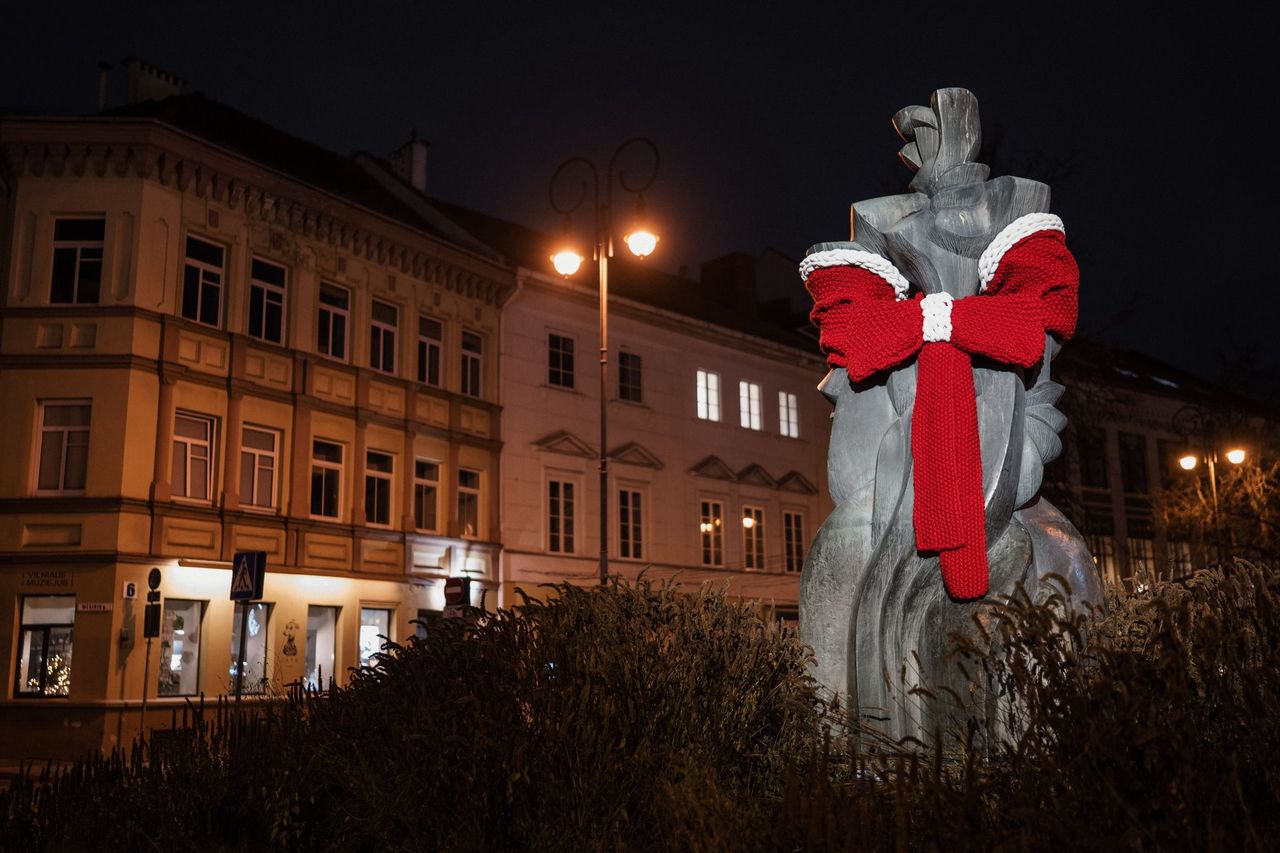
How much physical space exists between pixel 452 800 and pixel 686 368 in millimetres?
27958

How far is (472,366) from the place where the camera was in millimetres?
27422

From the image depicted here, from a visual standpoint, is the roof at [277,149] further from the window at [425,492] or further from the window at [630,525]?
the window at [630,525]

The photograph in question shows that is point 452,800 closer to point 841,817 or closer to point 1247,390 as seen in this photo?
point 841,817

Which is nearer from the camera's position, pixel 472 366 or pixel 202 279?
pixel 202 279

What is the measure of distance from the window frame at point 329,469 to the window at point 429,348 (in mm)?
2907

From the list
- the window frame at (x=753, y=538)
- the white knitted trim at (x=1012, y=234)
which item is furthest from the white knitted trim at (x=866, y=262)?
the window frame at (x=753, y=538)

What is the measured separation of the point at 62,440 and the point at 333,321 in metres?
5.89

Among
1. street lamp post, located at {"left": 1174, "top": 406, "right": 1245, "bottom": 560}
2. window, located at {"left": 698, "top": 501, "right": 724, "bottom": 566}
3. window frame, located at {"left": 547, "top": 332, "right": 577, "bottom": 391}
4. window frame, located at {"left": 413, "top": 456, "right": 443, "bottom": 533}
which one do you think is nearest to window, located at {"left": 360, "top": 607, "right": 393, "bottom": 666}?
window frame, located at {"left": 413, "top": 456, "right": 443, "bottom": 533}

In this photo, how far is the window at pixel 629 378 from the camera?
3052 centimetres

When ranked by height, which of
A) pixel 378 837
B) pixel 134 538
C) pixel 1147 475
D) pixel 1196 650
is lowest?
pixel 378 837

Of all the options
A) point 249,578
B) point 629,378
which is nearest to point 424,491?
point 629,378

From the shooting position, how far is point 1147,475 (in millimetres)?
45562

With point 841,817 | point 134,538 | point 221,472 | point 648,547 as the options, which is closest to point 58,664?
point 134,538

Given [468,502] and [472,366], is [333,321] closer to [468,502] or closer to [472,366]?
[472,366]
